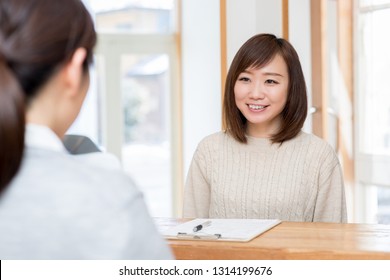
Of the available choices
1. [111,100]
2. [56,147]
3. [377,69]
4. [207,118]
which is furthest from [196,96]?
[56,147]

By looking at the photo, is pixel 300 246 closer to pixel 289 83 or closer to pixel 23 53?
pixel 289 83

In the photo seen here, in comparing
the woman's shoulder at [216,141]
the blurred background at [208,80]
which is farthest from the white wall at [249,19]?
the woman's shoulder at [216,141]

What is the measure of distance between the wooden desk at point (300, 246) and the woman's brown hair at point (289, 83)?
0.59m

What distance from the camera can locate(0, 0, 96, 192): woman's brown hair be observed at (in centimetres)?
88

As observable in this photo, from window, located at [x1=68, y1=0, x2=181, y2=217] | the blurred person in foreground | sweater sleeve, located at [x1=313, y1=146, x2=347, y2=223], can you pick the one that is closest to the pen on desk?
sweater sleeve, located at [x1=313, y1=146, x2=347, y2=223]

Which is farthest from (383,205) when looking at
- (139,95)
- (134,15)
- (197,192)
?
(134,15)

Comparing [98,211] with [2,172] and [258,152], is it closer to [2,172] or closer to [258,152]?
[2,172]

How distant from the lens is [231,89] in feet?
8.40

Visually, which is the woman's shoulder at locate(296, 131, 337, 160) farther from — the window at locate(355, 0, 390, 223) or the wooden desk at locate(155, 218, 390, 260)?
the window at locate(355, 0, 390, 223)

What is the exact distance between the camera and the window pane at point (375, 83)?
439 cm

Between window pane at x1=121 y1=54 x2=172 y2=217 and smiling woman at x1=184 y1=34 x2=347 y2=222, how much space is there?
10.5 feet

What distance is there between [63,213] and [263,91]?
1646 mm

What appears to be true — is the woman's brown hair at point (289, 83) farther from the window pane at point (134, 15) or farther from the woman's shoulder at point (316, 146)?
the window pane at point (134, 15)

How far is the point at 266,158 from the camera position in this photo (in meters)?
2.56
